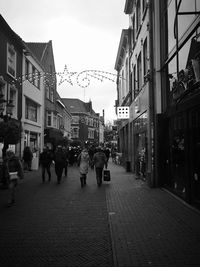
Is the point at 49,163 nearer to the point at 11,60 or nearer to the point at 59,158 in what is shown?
the point at 59,158

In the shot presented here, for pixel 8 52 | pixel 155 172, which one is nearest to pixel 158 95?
pixel 155 172

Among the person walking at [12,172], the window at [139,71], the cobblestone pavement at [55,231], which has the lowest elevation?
the cobblestone pavement at [55,231]

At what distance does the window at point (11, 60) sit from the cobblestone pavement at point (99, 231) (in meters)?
11.3

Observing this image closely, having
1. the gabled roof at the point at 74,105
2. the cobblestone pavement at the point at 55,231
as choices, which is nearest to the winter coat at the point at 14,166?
the cobblestone pavement at the point at 55,231

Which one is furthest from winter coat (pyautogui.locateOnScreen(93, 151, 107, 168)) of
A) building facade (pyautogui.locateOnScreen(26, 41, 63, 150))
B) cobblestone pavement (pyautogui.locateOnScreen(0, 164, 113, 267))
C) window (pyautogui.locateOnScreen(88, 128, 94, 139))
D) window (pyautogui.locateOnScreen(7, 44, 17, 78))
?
window (pyautogui.locateOnScreen(88, 128, 94, 139))

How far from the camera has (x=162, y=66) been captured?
43.8 ft

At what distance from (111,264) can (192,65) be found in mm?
5896

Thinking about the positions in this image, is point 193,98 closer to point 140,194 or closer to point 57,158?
point 140,194

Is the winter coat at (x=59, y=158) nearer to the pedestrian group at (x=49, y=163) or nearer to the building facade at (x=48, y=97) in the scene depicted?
the pedestrian group at (x=49, y=163)

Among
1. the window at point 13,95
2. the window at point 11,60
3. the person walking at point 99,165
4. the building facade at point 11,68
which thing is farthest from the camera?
the window at point 13,95

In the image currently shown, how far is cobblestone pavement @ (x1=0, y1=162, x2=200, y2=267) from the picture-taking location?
5316 mm

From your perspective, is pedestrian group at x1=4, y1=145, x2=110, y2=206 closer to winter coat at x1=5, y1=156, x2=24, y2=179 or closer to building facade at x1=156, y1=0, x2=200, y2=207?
winter coat at x1=5, y1=156, x2=24, y2=179

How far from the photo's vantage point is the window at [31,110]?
26.2 m

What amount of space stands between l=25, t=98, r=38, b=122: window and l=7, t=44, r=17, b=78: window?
4425 mm
